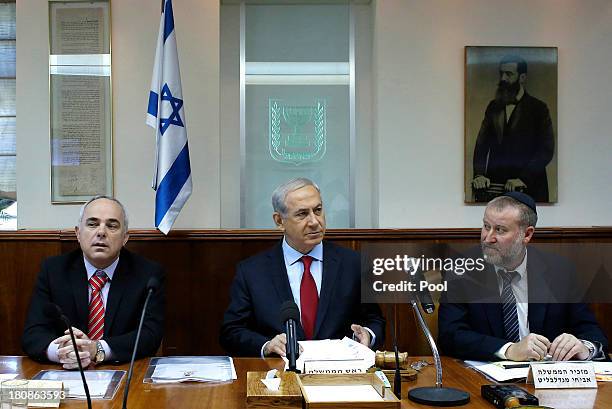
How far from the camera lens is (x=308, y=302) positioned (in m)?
3.49

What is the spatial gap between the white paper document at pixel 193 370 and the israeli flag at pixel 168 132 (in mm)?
1652

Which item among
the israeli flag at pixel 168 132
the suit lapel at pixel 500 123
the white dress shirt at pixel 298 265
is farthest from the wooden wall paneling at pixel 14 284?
the suit lapel at pixel 500 123

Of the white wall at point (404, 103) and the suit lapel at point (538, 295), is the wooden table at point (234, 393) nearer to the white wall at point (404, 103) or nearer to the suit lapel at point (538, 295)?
the suit lapel at point (538, 295)

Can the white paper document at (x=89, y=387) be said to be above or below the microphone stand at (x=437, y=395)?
below

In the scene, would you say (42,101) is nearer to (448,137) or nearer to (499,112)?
(448,137)

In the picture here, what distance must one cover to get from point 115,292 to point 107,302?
2.2 inches

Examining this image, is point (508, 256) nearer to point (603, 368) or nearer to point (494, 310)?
point (494, 310)

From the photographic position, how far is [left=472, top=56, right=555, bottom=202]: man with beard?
5.37 m

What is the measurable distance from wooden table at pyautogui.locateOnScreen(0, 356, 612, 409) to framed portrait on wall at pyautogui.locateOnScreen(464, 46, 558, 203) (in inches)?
106

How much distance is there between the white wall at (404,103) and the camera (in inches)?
203

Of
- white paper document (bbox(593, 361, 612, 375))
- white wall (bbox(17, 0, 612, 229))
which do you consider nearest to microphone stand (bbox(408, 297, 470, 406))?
white paper document (bbox(593, 361, 612, 375))

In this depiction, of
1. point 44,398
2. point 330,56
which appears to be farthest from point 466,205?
point 44,398

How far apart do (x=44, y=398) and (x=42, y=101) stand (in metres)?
3.25

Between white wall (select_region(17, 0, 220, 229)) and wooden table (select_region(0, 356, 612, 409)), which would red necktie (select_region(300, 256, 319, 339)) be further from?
white wall (select_region(17, 0, 220, 229))
